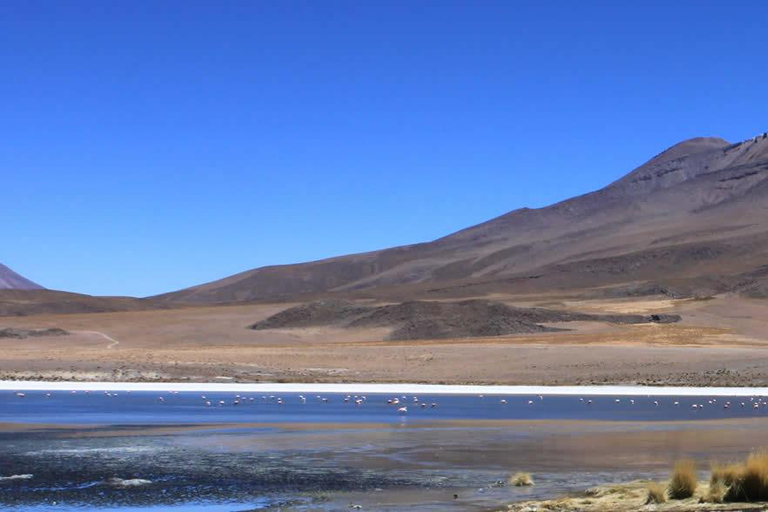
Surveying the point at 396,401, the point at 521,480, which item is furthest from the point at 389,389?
the point at 521,480

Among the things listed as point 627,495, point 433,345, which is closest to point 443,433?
point 627,495

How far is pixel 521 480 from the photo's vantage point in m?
18.5

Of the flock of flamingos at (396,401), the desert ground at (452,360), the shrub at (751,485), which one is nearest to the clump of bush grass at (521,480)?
the shrub at (751,485)

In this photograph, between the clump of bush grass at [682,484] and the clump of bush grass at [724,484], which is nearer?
the clump of bush grass at [724,484]

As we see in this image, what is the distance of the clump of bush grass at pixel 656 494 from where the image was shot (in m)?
15.2

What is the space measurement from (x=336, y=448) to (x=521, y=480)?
6374 millimetres

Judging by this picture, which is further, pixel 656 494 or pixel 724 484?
pixel 656 494

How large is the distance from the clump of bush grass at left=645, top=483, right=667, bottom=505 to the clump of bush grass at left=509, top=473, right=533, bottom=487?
10.2 feet

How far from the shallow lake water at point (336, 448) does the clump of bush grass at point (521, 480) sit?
243 millimetres

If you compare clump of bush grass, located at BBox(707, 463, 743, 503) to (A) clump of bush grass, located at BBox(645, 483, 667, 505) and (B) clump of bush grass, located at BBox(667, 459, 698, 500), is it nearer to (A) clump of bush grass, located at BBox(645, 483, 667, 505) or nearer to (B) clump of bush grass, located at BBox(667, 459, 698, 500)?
(B) clump of bush grass, located at BBox(667, 459, 698, 500)

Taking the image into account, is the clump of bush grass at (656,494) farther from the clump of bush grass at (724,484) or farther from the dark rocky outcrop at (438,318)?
the dark rocky outcrop at (438,318)

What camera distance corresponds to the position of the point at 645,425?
2967 cm

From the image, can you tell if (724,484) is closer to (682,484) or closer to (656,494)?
(682,484)

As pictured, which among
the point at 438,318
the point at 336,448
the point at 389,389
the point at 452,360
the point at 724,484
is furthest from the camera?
the point at 438,318
